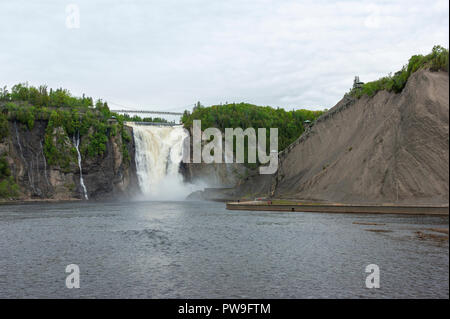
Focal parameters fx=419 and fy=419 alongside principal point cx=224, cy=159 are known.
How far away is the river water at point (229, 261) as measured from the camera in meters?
16.7

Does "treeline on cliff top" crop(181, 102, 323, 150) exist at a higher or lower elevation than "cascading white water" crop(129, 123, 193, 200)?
higher

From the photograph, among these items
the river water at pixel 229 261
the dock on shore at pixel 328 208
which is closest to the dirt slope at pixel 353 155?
the dock on shore at pixel 328 208

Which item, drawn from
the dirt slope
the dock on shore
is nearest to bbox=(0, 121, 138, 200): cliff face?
the dirt slope

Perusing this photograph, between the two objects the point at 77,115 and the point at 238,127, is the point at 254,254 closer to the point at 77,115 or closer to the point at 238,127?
the point at 77,115

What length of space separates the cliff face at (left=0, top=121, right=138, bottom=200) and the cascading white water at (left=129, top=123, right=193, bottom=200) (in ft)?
7.80

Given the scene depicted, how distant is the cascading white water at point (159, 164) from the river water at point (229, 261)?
224 feet

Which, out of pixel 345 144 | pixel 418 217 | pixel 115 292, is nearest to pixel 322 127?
pixel 345 144

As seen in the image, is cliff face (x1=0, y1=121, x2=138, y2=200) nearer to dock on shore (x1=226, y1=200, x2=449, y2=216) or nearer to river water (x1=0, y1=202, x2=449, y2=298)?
dock on shore (x1=226, y1=200, x2=449, y2=216)

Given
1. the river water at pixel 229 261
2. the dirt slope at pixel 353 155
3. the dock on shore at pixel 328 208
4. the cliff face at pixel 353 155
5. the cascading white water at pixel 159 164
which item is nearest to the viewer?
the river water at pixel 229 261

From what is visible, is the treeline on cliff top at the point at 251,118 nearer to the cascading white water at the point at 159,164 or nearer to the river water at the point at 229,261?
the cascading white water at the point at 159,164

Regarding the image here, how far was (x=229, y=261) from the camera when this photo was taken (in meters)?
23.1

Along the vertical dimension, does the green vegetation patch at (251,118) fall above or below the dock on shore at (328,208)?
above

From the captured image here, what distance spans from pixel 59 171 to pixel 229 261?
279 ft

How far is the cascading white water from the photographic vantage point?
10662cm
